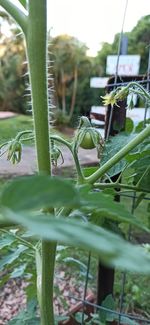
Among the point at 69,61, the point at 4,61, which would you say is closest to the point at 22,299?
the point at 69,61

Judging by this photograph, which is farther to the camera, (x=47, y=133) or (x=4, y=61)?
(x=4, y=61)

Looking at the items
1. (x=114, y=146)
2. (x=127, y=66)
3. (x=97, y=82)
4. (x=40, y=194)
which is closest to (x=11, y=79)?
(x=97, y=82)

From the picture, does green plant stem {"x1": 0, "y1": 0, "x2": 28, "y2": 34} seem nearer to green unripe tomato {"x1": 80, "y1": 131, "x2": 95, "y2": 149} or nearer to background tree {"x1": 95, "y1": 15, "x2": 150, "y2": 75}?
green unripe tomato {"x1": 80, "y1": 131, "x2": 95, "y2": 149}

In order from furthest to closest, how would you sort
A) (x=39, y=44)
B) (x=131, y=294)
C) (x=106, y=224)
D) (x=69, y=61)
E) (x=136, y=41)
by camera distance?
(x=69, y=61) < (x=136, y=41) < (x=131, y=294) < (x=106, y=224) < (x=39, y=44)

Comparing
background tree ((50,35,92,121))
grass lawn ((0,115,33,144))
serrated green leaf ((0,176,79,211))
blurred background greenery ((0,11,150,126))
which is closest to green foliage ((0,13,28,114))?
blurred background greenery ((0,11,150,126))

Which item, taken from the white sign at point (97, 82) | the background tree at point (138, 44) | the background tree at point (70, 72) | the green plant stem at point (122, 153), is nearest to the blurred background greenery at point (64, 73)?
the background tree at point (70, 72)

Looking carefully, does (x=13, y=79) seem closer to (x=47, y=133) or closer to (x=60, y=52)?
(x=60, y=52)

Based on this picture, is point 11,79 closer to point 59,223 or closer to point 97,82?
point 97,82
